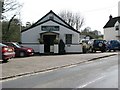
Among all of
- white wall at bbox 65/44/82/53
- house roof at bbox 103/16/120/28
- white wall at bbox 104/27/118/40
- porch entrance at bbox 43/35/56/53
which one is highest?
house roof at bbox 103/16/120/28

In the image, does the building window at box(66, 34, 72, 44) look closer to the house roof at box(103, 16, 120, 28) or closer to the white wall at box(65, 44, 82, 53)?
the white wall at box(65, 44, 82, 53)

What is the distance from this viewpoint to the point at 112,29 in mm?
81688

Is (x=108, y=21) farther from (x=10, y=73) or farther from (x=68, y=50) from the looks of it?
(x=10, y=73)

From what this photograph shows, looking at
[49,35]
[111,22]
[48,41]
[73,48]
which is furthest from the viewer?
[111,22]

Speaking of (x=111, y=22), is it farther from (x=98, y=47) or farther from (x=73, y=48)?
(x=73, y=48)

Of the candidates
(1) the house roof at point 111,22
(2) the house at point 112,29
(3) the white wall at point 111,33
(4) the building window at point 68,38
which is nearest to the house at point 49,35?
(4) the building window at point 68,38

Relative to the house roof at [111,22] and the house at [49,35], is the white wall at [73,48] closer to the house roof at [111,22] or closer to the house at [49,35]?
the house at [49,35]

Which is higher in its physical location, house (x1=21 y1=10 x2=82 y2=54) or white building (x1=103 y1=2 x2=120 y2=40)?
white building (x1=103 y1=2 x2=120 y2=40)

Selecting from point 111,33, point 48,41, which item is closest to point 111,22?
point 111,33

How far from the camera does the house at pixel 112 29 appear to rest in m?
79.6

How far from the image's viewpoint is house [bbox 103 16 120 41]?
7963 centimetres

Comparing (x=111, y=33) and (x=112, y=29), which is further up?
(x=112, y=29)

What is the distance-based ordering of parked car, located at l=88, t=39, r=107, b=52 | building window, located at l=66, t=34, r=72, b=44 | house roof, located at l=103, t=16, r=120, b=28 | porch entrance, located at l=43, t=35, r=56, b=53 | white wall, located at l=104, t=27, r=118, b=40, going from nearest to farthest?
porch entrance, located at l=43, t=35, r=56, b=53, building window, located at l=66, t=34, r=72, b=44, parked car, located at l=88, t=39, r=107, b=52, white wall, located at l=104, t=27, r=118, b=40, house roof, located at l=103, t=16, r=120, b=28

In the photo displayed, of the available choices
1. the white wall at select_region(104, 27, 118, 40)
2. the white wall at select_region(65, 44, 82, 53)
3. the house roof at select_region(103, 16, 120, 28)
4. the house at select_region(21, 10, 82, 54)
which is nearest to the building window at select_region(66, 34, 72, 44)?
the house at select_region(21, 10, 82, 54)
